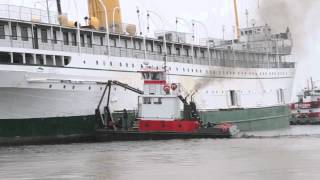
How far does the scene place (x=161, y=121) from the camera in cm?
3919

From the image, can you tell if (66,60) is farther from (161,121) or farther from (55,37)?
(161,121)

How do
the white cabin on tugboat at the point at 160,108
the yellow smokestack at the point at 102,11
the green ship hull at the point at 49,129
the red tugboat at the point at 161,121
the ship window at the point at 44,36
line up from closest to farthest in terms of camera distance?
the green ship hull at the point at 49,129
the red tugboat at the point at 161,121
the white cabin on tugboat at the point at 160,108
the ship window at the point at 44,36
the yellow smokestack at the point at 102,11

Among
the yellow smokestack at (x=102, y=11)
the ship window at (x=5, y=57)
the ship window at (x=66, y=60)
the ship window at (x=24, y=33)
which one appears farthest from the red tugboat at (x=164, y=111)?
the yellow smokestack at (x=102, y=11)

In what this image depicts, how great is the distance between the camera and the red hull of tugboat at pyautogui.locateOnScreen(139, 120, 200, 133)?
3869 centimetres

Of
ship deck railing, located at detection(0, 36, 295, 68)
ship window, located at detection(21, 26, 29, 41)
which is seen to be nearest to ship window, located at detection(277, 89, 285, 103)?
ship deck railing, located at detection(0, 36, 295, 68)

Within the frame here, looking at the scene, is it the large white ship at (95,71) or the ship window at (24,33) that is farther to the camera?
the ship window at (24,33)

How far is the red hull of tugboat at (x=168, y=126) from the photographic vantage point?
38688mm

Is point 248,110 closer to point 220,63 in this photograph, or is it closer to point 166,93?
point 220,63

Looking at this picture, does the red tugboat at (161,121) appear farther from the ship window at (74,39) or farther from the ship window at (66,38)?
the ship window at (66,38)

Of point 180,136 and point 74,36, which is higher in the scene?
point 74,36

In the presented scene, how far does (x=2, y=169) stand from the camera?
19.1m

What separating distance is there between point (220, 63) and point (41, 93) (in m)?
27.5

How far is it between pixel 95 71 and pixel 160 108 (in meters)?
5.71

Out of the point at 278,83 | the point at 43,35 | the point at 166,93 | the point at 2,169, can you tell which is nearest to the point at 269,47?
the point at 278,83
